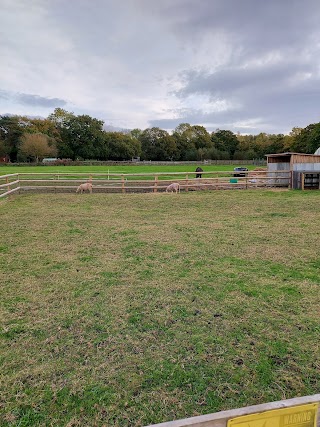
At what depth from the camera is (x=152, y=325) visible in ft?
8.60

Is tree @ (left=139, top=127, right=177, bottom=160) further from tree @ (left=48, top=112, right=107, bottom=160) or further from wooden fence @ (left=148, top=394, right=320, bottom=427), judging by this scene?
wooden fence @ (left=148, top=394, right=320, bottom=427)

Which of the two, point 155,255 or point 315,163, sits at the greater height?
point 315,163

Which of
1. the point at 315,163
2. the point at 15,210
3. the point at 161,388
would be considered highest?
the point at 315,163

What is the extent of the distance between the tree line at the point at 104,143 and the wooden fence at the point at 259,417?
2158 inches

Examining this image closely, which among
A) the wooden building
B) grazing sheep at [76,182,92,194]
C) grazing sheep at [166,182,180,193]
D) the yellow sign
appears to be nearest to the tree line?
the wooden building

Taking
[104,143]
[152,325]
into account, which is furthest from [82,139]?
[152,325]

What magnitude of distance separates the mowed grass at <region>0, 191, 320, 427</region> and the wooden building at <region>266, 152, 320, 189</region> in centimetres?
999

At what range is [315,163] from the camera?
48.7ft

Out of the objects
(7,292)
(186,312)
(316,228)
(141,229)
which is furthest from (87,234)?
(316,228)

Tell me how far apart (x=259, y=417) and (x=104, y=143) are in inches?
2631

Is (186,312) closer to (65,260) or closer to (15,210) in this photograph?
(65,260)

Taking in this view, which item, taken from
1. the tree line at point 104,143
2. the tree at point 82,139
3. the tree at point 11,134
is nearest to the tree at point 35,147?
the tree line at point 104,143

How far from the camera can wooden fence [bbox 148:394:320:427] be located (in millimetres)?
1040

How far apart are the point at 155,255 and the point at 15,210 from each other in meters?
6.16
